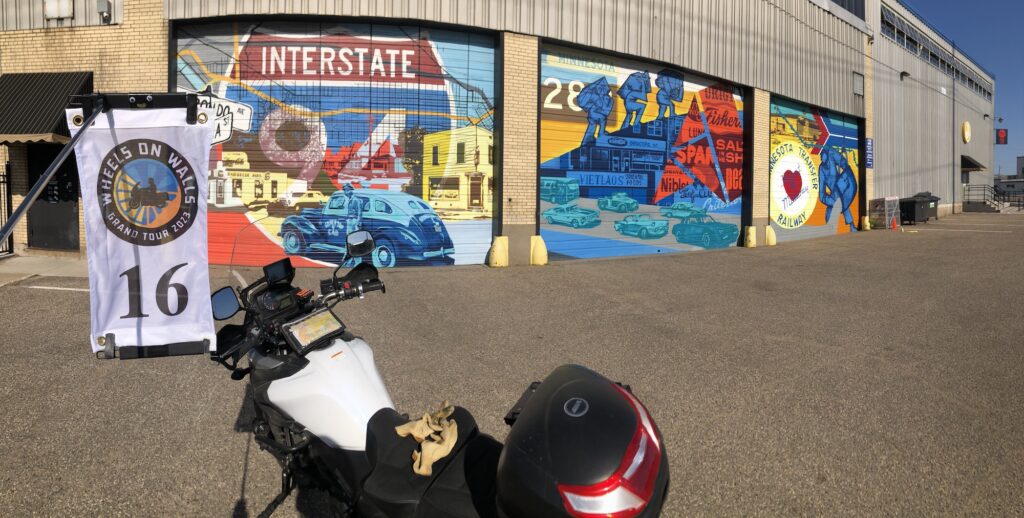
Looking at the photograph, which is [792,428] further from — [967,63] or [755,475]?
[967,63]

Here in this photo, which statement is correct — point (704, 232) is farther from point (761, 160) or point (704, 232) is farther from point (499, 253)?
point (499, 253)

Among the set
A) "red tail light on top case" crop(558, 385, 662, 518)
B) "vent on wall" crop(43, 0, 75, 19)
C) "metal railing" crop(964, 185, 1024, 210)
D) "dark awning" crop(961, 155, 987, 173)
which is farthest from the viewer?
"metal railing" crop(964, 185, 1024, 210)

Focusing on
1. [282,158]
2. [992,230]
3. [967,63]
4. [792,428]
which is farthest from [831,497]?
[967,63]

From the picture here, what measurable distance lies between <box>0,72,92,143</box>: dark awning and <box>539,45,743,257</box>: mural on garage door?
31.1ft

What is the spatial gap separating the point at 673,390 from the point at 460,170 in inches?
333

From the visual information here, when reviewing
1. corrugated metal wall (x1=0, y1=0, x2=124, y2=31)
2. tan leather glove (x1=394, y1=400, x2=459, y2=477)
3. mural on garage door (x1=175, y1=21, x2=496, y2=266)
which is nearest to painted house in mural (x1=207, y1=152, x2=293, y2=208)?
mural on garage door (x1=175, y1=21, x2=496, y2=266)

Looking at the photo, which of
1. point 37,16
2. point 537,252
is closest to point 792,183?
point 537,252

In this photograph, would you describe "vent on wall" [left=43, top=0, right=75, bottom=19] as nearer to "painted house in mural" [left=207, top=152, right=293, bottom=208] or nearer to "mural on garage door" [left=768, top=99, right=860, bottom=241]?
"painted house in mural" [left=207, top=152, right=293, bottom=208]

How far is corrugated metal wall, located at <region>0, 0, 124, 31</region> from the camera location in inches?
467

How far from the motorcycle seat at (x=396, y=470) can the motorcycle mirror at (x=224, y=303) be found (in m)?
1.02

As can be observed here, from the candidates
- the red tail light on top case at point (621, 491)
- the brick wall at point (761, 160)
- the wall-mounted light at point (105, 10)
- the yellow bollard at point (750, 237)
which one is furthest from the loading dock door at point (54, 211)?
the brick wall at point (761, 160)

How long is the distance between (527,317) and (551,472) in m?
6.11

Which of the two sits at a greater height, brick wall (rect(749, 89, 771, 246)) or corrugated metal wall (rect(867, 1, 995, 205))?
corrugated metal wall (rect(867, 1, 995, 205))

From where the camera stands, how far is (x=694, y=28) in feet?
51.2
